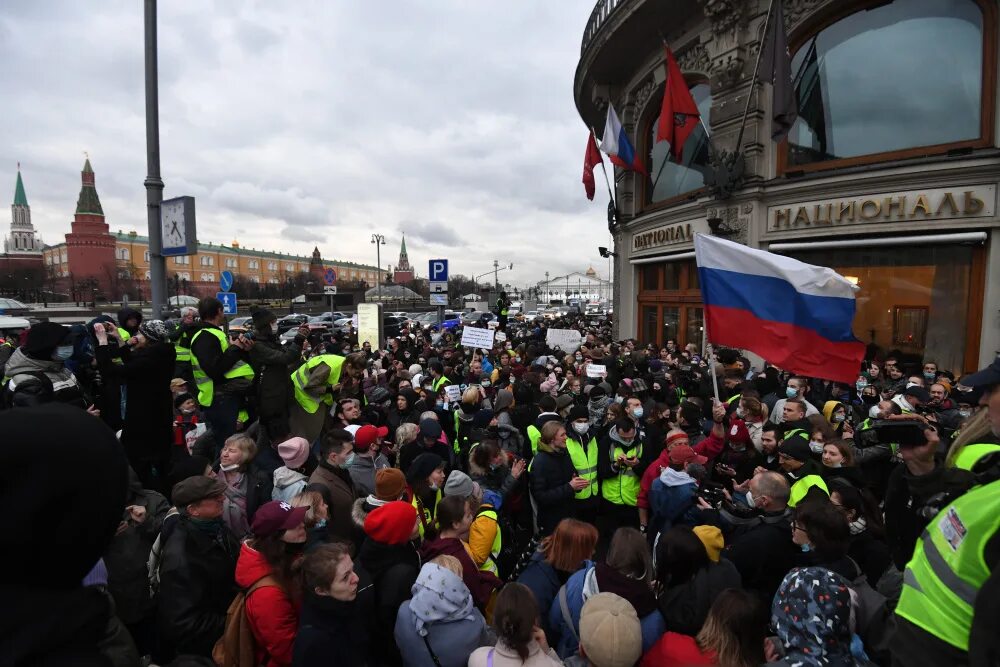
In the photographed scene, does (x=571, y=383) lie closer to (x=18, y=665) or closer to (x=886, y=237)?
(x=886, y=237)

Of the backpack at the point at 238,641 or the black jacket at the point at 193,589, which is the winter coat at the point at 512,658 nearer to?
the backpack at the point at 238,641

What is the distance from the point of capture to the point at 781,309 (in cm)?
526

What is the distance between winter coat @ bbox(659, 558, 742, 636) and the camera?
2.61 m

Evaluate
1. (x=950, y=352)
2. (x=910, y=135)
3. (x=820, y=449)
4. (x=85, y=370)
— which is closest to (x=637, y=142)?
(x=910, y=135)

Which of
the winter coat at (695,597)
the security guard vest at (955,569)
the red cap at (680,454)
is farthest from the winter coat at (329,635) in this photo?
the red cap at (680,454)

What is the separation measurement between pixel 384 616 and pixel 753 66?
1410cm

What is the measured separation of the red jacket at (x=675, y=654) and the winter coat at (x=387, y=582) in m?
1.27

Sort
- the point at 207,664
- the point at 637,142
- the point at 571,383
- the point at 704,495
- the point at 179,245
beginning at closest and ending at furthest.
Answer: the point at 207,664
the point at 704,495
the point at 179,245
the point at 571,383
the point at 637,142

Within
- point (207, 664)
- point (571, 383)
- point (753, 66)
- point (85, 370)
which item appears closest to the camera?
point (207, 664)

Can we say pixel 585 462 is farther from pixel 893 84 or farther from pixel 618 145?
pixel 618 145

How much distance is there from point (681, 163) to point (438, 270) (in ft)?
27.5

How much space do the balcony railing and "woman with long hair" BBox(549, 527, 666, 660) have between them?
642 inches

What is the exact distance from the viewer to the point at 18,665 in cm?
85

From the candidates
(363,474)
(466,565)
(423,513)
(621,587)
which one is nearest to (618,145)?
(363,474)
